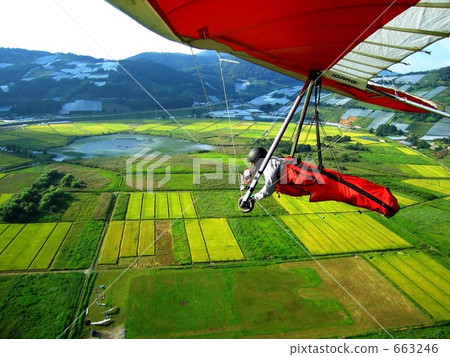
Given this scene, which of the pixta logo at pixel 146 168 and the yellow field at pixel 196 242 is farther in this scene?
the pixta logo at pixel 146 168

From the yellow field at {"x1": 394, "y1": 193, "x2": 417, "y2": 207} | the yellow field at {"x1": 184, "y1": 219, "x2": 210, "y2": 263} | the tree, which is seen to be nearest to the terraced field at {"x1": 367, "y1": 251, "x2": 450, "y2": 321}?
the yellow field at {"x1": 394, "y1": 193, "x2": 417, "y2": 207}

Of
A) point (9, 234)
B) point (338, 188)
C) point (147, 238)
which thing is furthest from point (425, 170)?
point (9, 234)

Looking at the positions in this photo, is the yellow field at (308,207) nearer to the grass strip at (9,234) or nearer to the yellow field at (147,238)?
the yellow field at (147,238)

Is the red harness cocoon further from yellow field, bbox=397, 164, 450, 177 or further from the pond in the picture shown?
the pond

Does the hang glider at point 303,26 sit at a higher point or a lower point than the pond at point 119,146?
higher

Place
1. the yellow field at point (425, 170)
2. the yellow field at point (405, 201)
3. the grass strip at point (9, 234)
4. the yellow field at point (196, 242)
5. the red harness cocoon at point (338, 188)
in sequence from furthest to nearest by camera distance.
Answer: the yellow field at point (425, 170)
the yellow field at point (405, 201)
the grass strip at point (9, 234)
the yellow field at point (196, 242)
the red harness cocoon at point (338, 188)

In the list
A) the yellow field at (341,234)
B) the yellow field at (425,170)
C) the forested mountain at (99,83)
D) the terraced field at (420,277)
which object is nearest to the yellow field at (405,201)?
the yellow field at (341,234)
